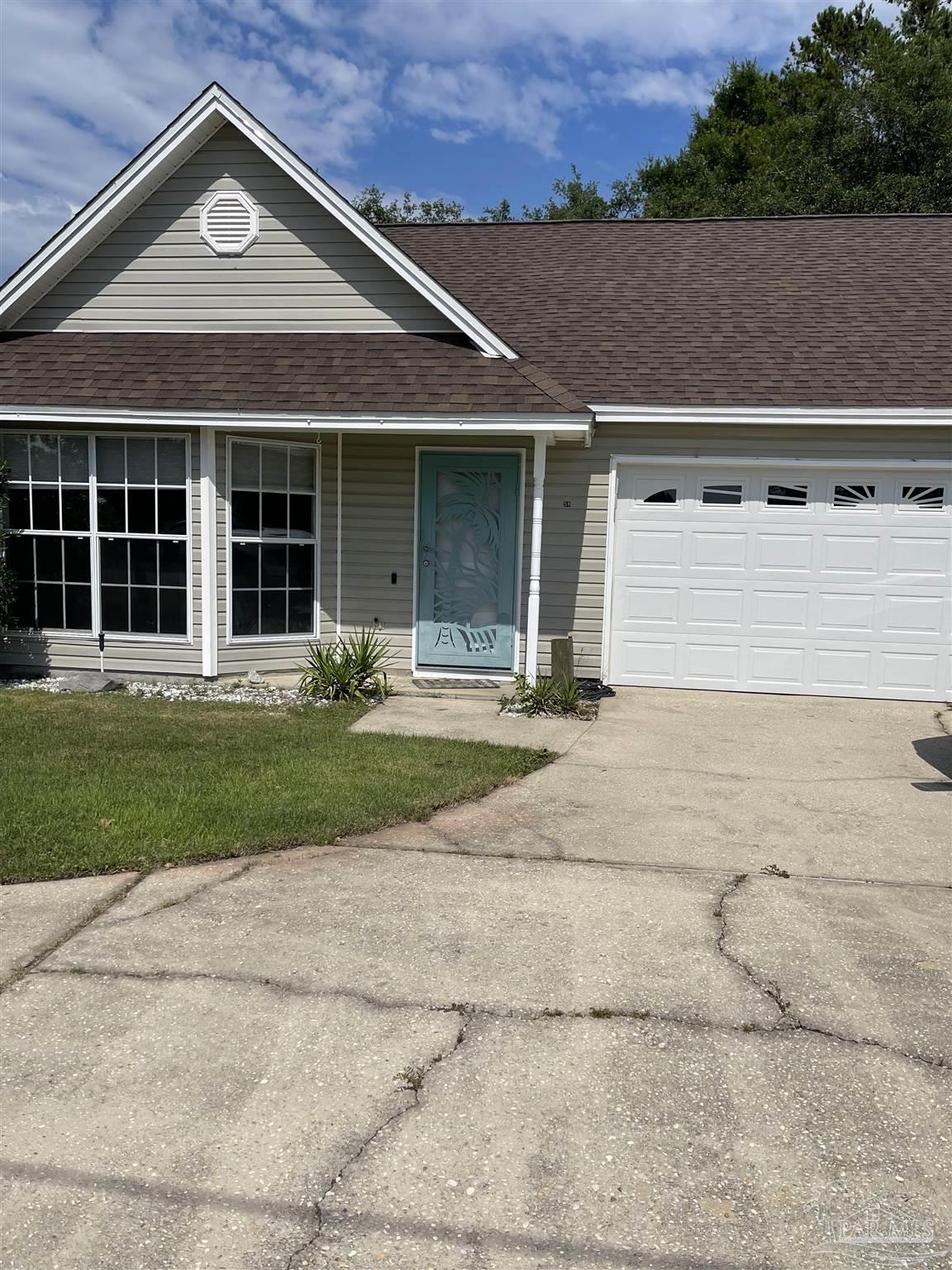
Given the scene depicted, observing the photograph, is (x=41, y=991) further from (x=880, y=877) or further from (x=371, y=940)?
(x=880, y=877)

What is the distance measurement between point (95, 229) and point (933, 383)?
Answer: 347 inches

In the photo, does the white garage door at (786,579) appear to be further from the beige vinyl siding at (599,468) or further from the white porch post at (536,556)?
the white porch post at (536,556)

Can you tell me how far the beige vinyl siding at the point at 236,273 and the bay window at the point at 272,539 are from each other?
1544 millimetres

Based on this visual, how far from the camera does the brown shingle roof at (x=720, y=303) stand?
34.0 feet

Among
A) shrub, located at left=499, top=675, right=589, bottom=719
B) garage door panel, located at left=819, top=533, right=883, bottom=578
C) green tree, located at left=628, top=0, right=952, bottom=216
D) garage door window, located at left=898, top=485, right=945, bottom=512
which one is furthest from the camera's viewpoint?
green tree, located at left=628, top=0, right=952, bottom=216

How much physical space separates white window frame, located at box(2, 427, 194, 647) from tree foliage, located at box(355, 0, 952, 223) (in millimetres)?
14314

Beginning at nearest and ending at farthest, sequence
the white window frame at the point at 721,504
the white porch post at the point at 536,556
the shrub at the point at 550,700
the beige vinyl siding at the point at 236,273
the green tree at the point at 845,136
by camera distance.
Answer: the shrub at the point at 550,700, the white porch post at the point at 536,556, the white window frame at the point at 721,504, the beige vinyl siding at the point at 236,273, the green tree at the point at 845,136

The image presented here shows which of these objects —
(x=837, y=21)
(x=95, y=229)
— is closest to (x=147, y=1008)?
(x=95, y=229)

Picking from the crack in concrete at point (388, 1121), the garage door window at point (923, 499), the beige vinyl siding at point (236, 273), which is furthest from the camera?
the beige vinyl siding at point (236, 273)

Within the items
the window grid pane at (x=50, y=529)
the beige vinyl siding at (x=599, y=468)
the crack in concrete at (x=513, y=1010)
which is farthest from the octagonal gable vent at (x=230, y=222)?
the crack in concrete at (x=513, y=1010)

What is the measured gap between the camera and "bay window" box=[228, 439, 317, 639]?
10.3m

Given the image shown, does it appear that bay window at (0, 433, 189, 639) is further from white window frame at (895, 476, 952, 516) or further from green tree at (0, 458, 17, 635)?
white window frame at (895, 476, 952, 516)

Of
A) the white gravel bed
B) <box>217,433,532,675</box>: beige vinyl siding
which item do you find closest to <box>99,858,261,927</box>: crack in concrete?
the white gravel bed

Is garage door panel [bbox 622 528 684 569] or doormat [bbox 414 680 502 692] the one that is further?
garage door panel [bbox 622 528 684 569]
